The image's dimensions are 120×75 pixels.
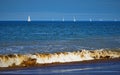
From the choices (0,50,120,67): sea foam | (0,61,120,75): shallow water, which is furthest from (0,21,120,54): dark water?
(0,61,120,75): shallow water

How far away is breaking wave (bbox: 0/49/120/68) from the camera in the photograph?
26406 millimetres

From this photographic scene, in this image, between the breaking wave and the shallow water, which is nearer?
the shallow water

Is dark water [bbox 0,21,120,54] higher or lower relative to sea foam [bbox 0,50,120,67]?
lower

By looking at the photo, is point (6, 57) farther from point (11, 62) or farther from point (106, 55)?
point (106, 55)

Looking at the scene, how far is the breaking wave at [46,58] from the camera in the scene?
1040 inches

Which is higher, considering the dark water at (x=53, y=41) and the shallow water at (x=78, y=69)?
the shallow water at (x=78, y=69)

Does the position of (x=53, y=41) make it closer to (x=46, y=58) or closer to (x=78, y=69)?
(x=46, y=58)

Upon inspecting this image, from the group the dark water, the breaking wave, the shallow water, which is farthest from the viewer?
the dark water

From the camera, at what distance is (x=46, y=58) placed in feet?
92.1

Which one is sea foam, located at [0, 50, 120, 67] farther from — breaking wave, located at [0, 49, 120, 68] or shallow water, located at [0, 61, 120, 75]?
shallow water, located at [0, 61, 120, 75]

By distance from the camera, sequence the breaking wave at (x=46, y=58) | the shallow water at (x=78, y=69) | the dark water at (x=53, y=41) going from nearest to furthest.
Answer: the shallow water at (x=78, y=69) < the breaking wave at (x=46, y=58) < the dark water at (x=53, y=41)

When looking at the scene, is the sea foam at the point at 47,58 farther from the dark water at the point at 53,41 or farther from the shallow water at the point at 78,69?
the dark water at the point at 53,41

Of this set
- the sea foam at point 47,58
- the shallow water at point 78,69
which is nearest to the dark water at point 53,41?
the sea foam at point 47,58

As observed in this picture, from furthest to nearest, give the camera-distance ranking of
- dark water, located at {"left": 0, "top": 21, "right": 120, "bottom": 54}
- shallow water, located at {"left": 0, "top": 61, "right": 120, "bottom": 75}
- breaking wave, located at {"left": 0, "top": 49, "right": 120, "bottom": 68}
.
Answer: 1. dark water, located at {"left": 0, "top": 21, "right": 120, "bottom": 54}
2. breaking wave, located at {"left": 0, "top": 49, "right": 120, "bottom": 68}
3. shallow water, located at {"left": 0, "top": 61, "right": 120, "bottom": 75}
